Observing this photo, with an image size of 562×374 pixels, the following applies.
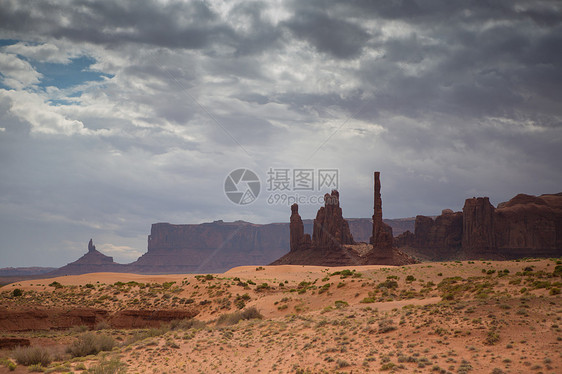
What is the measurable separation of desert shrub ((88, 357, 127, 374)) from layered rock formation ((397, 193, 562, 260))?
119 meters

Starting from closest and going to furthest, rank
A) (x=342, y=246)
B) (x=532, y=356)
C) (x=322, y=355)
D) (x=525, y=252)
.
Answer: (x=532, y=356)
(x=322, y=355)
(x=342, y=246)
(x=525, y=252)

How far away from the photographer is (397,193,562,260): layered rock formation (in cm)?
12912

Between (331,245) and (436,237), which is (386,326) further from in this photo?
(436,237)

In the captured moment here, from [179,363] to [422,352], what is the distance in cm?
1185

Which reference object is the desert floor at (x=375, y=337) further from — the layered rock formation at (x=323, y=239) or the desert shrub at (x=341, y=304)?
the layered rock formation at (x=323, y=239)

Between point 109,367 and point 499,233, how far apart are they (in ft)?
440

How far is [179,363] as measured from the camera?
73.3ft

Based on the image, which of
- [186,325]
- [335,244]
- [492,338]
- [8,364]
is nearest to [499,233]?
[335,244]

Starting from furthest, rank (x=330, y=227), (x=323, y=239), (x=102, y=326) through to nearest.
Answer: (x=330, y=227)
(x=323, y=239)
(x=102, y=326)

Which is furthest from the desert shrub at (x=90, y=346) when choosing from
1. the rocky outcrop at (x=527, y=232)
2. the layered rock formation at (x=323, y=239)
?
the rocky outcrop at (x=527, y=232)

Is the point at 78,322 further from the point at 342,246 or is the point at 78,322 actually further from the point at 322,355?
the point at 342,246

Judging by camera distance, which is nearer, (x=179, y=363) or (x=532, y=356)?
(x=532, y=356)

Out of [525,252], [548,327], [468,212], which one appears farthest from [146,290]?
[525,252]

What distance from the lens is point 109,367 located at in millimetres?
21031
